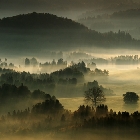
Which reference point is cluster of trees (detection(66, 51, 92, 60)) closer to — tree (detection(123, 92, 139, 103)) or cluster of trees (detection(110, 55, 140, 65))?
cluster of trees (detection(110, 55, 140, 65))

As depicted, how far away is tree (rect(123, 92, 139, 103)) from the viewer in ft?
34.2

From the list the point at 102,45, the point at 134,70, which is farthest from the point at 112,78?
the point at 102,45

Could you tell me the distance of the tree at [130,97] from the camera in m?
10.4

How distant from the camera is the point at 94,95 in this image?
10953mm

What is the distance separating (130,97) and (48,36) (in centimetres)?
396

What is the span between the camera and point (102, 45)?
12.2 meters

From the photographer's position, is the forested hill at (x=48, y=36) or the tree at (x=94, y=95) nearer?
the tree at (x=94, y=95)

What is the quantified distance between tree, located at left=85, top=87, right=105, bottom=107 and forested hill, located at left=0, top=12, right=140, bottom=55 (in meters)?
1.97

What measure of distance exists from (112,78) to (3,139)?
4.08 meters

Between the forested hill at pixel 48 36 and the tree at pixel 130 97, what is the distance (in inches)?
84.4

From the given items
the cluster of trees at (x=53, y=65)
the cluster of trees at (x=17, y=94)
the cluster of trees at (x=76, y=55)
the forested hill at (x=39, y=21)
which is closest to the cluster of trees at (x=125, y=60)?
the cluster of trees at (x=76, y=55)

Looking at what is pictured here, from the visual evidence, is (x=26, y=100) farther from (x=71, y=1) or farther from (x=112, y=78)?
(x=71, y=1)

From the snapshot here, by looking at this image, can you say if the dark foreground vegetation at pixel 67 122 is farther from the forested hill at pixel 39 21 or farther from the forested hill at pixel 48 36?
the forested hill at pixel 39 21

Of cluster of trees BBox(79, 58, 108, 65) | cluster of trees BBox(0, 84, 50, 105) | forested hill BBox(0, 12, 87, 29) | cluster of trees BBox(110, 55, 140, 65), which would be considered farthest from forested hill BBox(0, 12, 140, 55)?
cluster of trees BBox(0, 84, 50, 105)
